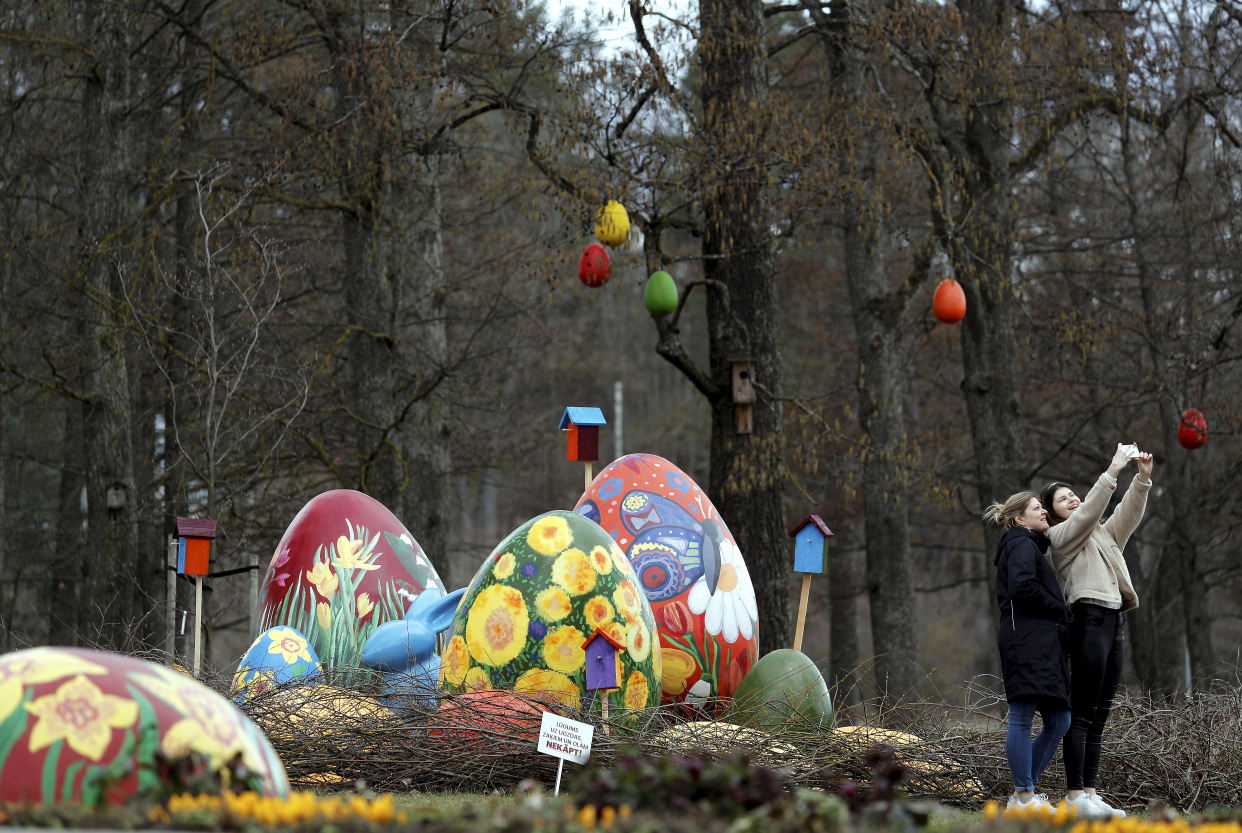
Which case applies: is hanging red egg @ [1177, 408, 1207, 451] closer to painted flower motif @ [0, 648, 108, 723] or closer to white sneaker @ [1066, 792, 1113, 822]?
white sneaker @ [1066, 792, 1113, 822]

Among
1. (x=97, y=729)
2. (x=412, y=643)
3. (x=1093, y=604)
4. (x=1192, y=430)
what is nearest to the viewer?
(x=97, y=729)

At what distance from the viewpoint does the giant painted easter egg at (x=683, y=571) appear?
786 cm

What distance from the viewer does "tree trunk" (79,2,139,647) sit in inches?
453

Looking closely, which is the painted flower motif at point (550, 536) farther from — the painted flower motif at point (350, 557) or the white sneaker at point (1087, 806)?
the white sneaker at point (1087, 806)

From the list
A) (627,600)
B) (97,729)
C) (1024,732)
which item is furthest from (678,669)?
(97,729)

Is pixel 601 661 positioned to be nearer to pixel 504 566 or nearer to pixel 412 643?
pixel 504 566

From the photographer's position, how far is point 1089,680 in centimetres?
627

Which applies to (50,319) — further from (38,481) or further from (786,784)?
(786,784)

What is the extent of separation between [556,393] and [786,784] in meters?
22.8

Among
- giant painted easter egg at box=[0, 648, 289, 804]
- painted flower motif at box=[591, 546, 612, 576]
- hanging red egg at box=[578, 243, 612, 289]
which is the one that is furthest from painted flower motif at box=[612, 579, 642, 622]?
hanging red egg at box=[578, 243, 612, 289]

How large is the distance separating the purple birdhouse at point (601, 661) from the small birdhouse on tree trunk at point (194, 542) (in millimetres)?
2763

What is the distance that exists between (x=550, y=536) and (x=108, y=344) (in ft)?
21.4

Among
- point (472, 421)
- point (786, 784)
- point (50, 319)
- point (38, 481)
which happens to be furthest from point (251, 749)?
point (38, 481)

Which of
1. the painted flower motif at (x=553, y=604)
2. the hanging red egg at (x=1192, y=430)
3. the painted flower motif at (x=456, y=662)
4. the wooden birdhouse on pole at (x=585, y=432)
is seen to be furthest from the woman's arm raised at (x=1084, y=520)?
the hanging red egg at (x=1192, y=430)
